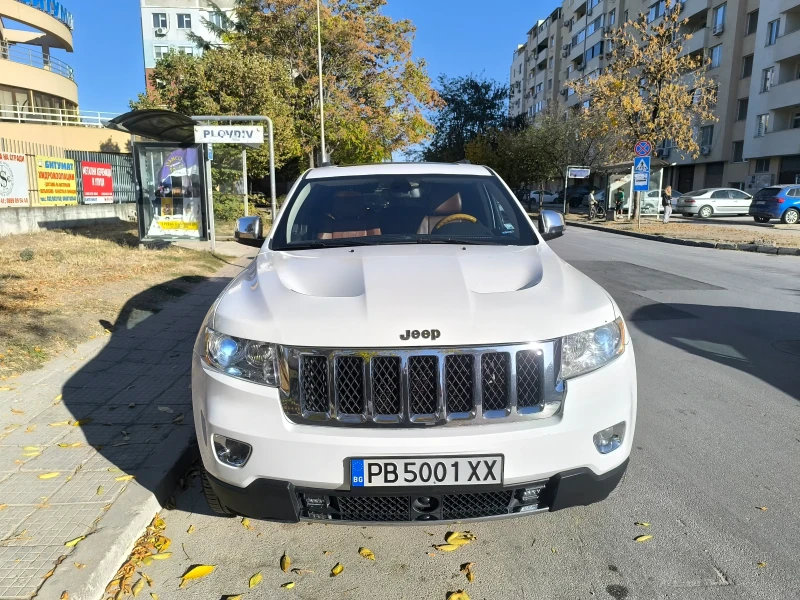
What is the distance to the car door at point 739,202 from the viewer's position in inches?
1219

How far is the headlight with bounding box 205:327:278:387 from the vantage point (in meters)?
2.43

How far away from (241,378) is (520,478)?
1.19 m

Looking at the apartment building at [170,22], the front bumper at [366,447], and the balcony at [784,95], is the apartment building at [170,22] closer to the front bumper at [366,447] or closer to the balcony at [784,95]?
the balcony at [784,95]

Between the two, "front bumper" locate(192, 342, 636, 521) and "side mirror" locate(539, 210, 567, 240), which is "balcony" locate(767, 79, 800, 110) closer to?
"side mirror" locate(539, 210, 567, 240)

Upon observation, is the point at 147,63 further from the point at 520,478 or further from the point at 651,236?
the point at 520,478

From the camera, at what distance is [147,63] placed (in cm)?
6225

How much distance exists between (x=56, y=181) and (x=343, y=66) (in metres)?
18.9

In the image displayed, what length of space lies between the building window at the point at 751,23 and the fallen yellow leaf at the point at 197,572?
47.3 metres

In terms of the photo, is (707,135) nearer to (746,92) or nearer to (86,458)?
(746,92)

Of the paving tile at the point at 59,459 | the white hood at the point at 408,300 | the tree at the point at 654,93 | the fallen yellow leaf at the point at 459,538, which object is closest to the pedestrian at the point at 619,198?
the tree at the point at 654,93

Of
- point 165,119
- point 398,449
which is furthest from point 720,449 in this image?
point 165,119

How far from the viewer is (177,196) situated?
12930 mm

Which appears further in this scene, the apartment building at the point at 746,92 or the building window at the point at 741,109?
the building window at the point at 741,109

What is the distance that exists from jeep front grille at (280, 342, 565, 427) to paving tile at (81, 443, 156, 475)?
63.1 inches
